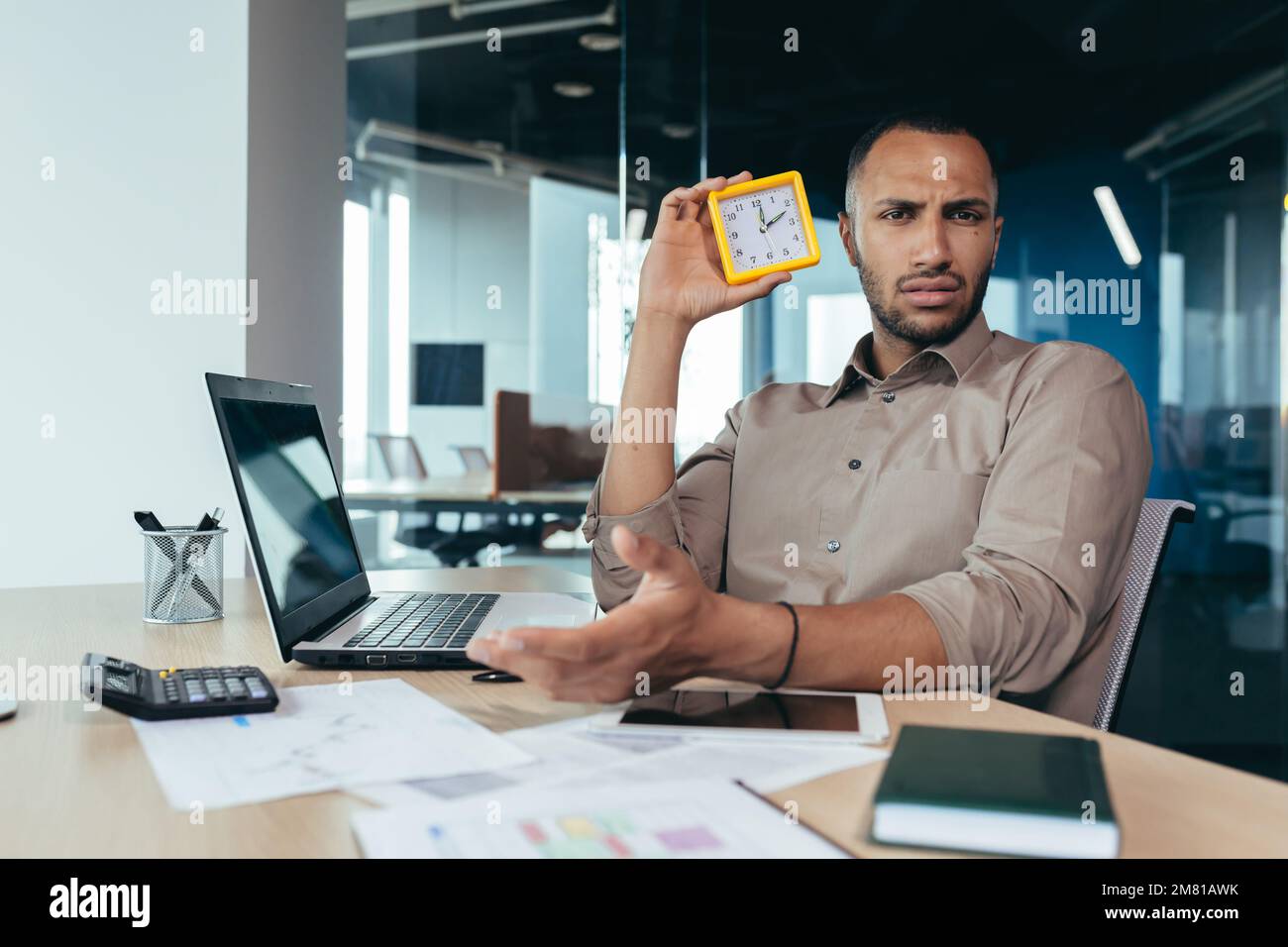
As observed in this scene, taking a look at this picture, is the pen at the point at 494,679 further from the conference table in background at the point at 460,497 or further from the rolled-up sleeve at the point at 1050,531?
the conference table in background at the point at 460,497

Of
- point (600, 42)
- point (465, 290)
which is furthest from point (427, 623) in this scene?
point (600, 42)

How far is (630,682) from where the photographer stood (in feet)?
2.76

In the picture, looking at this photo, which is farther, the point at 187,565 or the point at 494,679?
the point at 187,565

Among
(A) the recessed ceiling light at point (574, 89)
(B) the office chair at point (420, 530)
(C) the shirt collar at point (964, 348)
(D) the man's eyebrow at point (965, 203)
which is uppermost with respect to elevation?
(A) the recessed ceiling light at point (574, 89)

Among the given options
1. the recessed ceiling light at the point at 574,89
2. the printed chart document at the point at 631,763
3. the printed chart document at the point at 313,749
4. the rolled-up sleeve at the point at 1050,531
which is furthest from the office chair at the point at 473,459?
the printed chart document at the point at 631,763

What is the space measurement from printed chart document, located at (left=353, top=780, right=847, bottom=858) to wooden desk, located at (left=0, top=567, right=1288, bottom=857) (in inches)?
1.1

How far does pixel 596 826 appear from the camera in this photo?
62 cm

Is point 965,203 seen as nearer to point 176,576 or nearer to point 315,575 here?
point 315,575

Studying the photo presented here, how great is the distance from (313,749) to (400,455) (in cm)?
485

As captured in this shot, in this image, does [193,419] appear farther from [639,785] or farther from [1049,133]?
[1049,133]

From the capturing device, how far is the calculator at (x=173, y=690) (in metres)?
0.89

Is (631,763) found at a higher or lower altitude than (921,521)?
lower

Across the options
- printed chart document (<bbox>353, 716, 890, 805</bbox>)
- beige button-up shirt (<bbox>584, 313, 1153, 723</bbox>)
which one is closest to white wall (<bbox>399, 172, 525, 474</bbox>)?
beige button-up shirt (<bbox>584, 313, 1153, 723</bbox>)

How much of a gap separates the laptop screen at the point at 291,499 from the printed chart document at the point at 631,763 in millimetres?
416
